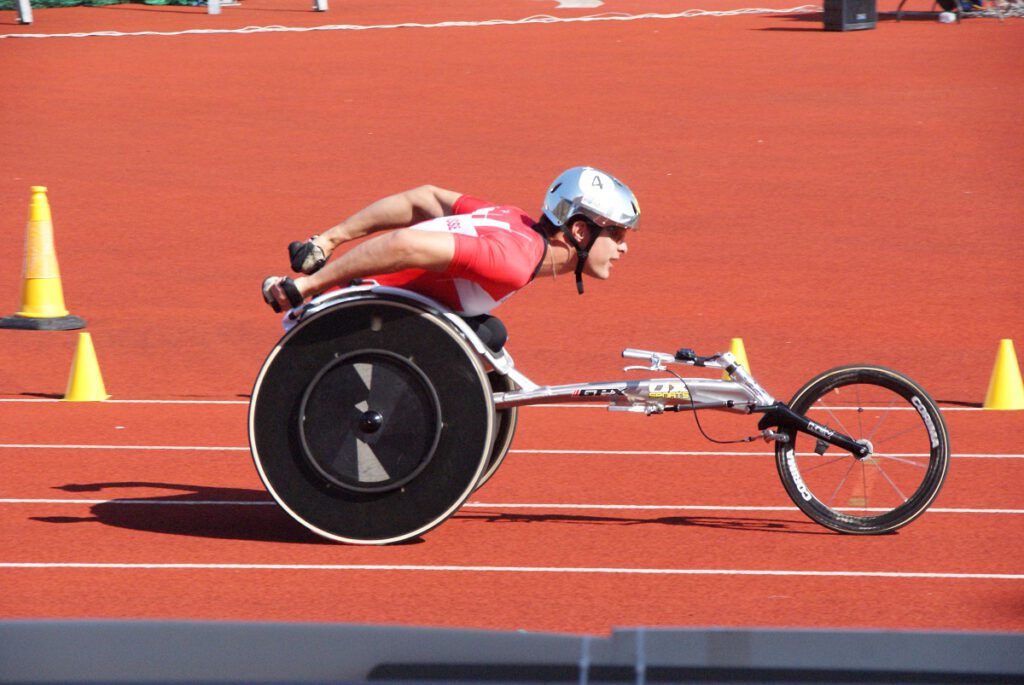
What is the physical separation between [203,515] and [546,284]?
646cm

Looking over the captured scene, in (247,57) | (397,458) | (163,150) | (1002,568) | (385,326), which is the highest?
(247,57)

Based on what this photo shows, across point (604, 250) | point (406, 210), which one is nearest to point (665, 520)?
point (604, 250)

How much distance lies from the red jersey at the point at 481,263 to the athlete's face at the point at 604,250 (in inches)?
8.4

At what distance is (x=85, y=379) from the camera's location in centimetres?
926

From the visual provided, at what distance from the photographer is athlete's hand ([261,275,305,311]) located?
5.82 m

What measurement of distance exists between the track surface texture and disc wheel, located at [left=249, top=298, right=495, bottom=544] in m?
0.20

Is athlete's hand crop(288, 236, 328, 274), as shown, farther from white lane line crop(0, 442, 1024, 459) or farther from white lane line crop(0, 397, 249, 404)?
white lane line crop(0, 397, 249, 404)

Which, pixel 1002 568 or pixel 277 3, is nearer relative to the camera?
pixel 1002 568

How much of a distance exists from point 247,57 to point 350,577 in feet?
63.3

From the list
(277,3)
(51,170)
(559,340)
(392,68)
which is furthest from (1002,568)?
(277,3)

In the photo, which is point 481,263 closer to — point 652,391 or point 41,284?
point 652,391

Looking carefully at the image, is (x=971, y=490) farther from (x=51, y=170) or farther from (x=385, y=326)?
(x=51, y=170)

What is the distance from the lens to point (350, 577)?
5.76 m

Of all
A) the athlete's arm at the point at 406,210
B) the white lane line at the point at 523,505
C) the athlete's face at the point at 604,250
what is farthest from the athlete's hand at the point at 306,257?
the white lane line at the point at 523,505
